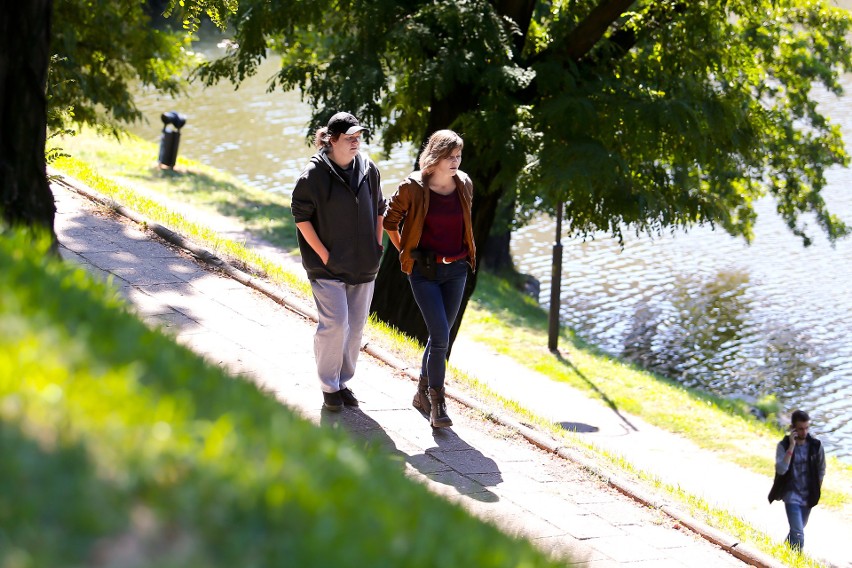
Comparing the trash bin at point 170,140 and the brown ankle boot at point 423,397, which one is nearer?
the brown ankle boot at point 423,397

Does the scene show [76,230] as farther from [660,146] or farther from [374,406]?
[660,146]

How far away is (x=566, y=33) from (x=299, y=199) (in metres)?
5.90

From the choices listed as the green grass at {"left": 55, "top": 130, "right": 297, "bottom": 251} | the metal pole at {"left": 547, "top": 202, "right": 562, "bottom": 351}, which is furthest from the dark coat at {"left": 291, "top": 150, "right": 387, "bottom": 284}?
the green grass at {"left": 55, "top": 130, "right": 297, "bottom": 251}

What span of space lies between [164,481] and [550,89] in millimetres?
9241

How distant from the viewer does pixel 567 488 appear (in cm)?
710

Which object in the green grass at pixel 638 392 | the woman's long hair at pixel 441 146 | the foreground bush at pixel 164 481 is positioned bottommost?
the green grass at pixel 638 392

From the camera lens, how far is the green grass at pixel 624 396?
8320mm

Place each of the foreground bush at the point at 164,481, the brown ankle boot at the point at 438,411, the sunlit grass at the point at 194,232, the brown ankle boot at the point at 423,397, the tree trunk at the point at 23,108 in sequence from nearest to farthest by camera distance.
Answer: the foreground bush at the point at 164,481 → the tree trunk at the point at 23,108 → the brown ankle boot at the point at 438,411 → the brown ankle boot at the point at 423,397 → the sunlit grass at the point at 194,232

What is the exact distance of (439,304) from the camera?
7164 mm

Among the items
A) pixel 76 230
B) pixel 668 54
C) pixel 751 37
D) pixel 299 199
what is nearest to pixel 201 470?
pixel 299 199

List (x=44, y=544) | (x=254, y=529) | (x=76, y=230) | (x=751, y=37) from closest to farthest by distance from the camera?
(x=44, y=544), (x=254, y=529), (x=76, y=230), (x=751, y=37)

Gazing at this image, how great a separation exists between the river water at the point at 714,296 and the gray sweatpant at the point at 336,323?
24.8 ft

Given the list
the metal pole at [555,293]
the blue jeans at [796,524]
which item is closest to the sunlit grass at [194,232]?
the blue jeans at [796,524]

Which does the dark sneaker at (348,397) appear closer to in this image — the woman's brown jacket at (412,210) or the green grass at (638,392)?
the woman's brown jacket at (412,210)
